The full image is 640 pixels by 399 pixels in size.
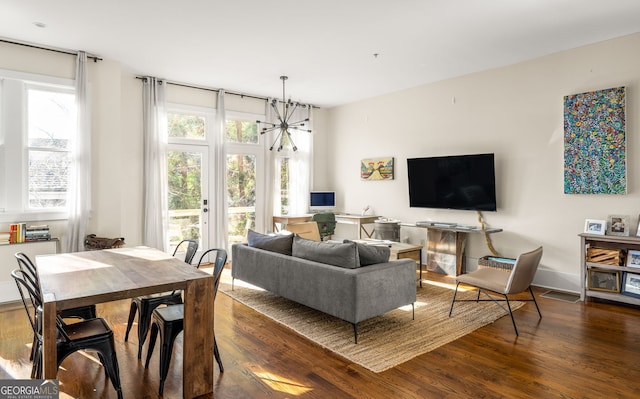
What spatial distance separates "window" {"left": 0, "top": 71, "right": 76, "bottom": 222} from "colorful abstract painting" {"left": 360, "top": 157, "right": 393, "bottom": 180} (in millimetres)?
4684

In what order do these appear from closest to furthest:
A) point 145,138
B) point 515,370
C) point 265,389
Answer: point 265,389
point 515,370
point 145,138

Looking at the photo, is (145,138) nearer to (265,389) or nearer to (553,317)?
(265,389)

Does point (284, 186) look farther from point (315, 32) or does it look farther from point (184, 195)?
point (315, 32)

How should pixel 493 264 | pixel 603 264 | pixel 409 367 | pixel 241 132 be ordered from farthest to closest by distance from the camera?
pixel 241 132, pixel 493 264, pixel 603 264, pixel 409 367

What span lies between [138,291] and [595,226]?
477 cm

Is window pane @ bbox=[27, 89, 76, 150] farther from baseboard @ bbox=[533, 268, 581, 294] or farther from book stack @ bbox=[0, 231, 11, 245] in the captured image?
baseboard @ bbox=[533, 268, 581, 294]

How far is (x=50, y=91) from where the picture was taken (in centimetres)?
479

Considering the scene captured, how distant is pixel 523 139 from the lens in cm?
523

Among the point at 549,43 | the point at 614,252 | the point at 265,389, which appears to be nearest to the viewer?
the point at 265,389

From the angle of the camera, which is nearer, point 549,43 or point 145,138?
point 549,43

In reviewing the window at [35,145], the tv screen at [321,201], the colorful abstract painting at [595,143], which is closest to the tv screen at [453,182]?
the colorful abstract painting at [595,143]

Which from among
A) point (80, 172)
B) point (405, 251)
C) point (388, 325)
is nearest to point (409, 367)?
point (388, 325)

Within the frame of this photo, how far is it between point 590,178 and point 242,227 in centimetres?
526

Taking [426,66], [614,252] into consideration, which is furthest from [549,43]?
[614,252]
